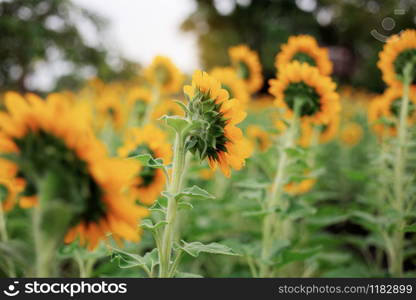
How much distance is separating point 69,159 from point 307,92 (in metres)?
1.09

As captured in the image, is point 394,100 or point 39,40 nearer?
point 394,100

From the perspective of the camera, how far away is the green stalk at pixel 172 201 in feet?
2.83

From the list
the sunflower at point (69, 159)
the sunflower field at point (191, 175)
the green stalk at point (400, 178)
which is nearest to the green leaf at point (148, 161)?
the sunflower field at point (191, 175)

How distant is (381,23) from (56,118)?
170 cm

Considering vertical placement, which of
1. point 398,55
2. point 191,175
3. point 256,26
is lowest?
point 191,175

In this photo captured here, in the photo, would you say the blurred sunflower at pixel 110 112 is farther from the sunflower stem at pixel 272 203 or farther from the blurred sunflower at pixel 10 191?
the blurred sunflower at pixel 10 191

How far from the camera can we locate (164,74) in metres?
2.45

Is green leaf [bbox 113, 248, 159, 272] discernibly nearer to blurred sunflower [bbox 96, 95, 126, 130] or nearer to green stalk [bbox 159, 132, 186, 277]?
green stalk [bbox 159, 132, 186, 277]

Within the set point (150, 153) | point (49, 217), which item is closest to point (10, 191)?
point (49, 217)

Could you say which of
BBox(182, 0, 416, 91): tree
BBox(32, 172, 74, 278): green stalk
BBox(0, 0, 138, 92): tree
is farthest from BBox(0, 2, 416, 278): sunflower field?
BBox(182, 0, 416, 91): tree

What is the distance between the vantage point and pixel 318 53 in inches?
70.4

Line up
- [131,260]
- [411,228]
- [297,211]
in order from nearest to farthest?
1. [131,260]
2. [411,228]
3. [297,211]

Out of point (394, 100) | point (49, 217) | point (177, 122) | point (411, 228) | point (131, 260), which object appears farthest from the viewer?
point (394, 100)
